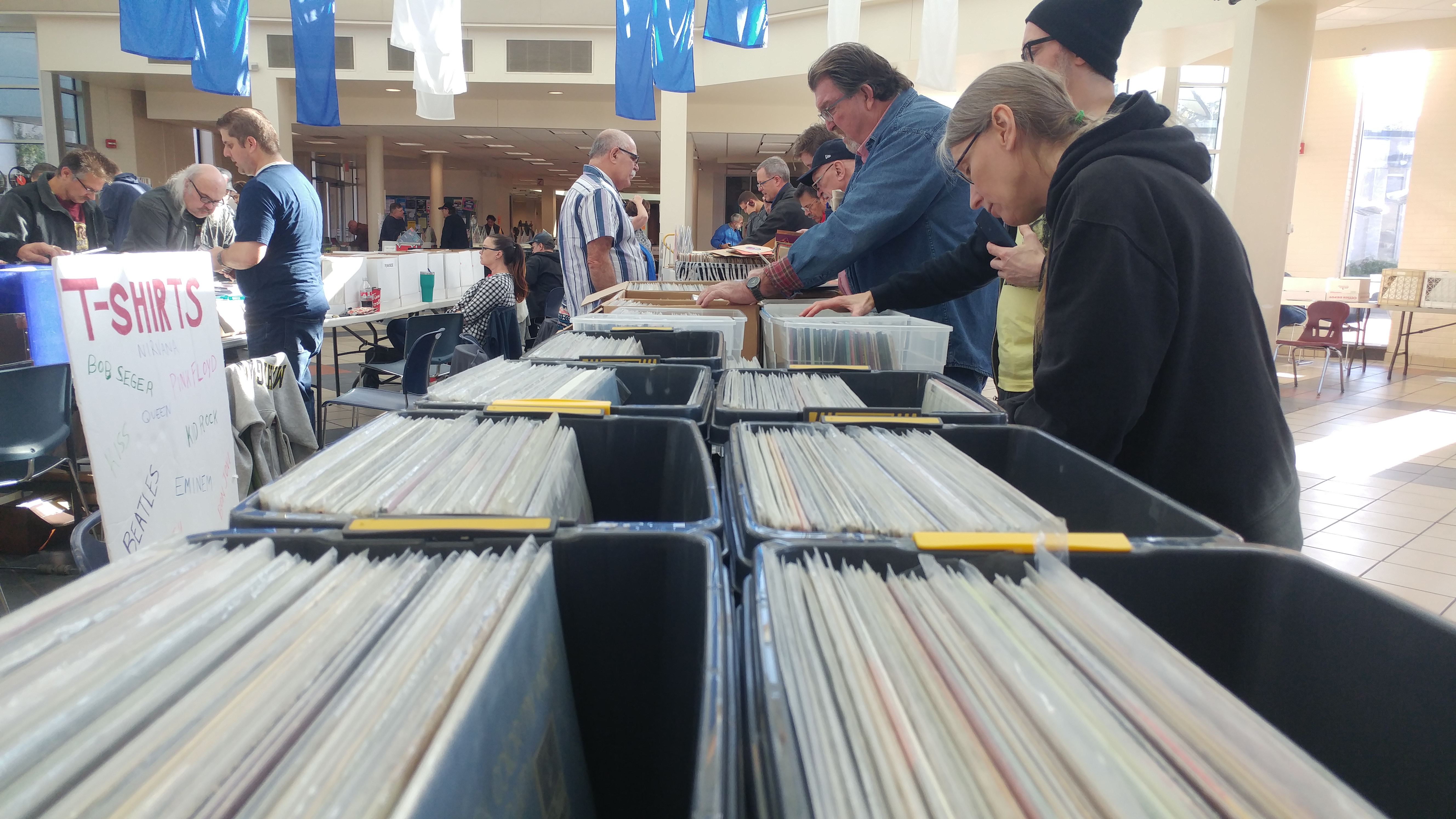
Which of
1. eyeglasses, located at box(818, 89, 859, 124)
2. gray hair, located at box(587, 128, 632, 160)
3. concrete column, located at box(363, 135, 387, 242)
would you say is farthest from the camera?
concrete column, located at box(363, 135, 387, 242)

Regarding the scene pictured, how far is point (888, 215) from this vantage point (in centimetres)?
202

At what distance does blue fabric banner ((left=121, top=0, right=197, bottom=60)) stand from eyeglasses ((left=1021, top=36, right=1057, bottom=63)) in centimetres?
730

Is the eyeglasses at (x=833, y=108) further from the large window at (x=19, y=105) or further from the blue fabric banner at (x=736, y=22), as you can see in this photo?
the large window at (x=19, y=105)

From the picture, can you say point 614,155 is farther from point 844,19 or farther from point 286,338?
point 844,19

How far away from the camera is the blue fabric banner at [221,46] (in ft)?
21.4

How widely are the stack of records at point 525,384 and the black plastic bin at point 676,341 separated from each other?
1.17 ft

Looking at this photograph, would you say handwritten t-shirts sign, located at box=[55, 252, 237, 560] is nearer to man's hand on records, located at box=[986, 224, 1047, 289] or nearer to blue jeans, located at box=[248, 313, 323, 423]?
blue jeans, located at box=[248, 313, 323, 423]

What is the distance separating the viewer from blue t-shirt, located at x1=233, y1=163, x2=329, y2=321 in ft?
10.3

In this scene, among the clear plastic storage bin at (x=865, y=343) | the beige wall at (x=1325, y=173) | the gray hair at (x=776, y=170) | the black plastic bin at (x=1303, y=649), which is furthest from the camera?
the beige wall at (x=1325, y=173)

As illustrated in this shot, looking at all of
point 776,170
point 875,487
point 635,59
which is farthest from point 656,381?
point 635,59

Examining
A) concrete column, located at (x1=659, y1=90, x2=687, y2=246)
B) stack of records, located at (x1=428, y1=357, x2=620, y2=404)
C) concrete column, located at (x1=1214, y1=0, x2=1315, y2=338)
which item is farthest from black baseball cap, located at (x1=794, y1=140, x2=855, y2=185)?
concrete column, located at (x1=659, y1=90, x2=687, y2=246)

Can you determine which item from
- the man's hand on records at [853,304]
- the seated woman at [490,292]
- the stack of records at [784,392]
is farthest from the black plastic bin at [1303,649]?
the seated woman at [490,292]

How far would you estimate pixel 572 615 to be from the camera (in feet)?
1.85

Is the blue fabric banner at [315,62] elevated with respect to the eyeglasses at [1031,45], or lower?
elevated
